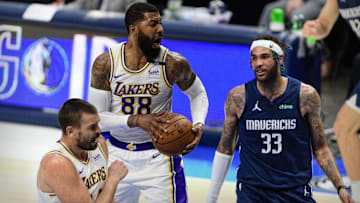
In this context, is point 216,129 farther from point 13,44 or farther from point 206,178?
point 13,44

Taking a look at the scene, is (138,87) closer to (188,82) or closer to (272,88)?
(188,82)

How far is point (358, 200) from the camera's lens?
155 inches

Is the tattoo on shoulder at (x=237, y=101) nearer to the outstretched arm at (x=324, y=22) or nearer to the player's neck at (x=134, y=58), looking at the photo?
the player's neck at (x=134, y=58)

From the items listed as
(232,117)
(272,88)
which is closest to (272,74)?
(272,88)

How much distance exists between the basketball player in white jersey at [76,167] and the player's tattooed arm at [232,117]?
2.89 feet

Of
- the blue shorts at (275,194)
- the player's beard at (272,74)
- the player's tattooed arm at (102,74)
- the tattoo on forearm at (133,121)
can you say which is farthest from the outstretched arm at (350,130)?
the player's tattooed arm at (102,74)

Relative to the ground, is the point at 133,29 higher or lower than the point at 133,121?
higher

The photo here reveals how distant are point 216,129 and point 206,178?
3.72ft

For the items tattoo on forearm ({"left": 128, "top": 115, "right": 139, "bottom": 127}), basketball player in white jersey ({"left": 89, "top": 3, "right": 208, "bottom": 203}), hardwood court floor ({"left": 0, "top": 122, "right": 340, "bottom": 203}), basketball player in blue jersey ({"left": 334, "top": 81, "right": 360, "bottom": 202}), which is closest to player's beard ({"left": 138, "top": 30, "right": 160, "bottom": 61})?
basketball player in white jersey ({"left": 89, "top": 3, "right": 208, "bottom": 203})

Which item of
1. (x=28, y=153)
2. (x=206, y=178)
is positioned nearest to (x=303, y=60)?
(x=206, y=178)

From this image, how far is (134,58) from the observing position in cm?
464

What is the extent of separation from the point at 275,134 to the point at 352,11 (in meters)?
1.07

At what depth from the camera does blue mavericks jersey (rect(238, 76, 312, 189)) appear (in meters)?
4.07

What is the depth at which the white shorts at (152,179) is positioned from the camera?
4.55 metres
